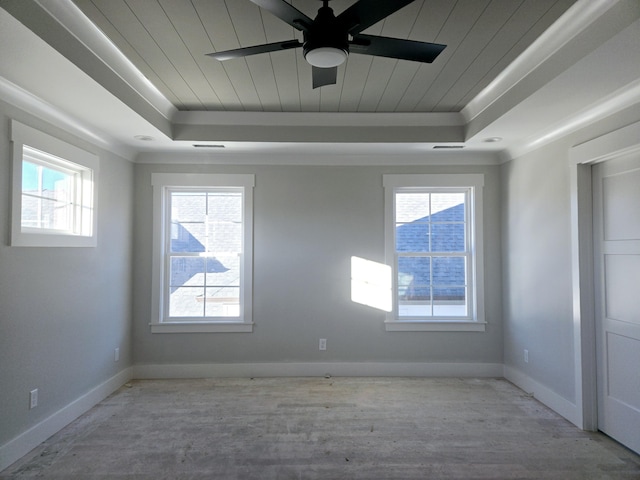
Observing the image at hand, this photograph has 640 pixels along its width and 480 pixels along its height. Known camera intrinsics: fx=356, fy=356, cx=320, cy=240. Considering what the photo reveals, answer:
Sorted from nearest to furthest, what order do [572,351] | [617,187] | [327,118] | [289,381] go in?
[617,187], [572,351], [327,118], [289,381]

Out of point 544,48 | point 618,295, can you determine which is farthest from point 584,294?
point 544,48

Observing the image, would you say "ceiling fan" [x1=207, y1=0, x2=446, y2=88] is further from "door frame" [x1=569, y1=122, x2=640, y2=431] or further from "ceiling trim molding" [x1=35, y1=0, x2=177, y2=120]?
"door frame" [x1=569, y1=122, x2=640, y2=431]

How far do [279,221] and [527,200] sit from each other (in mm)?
2517

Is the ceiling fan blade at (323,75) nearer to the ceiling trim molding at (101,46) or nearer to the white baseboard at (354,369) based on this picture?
the ceiling trim molding at (101,46)

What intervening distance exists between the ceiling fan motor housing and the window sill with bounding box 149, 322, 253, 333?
300 cm

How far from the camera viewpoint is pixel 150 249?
3875mm

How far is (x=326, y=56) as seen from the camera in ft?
5.33

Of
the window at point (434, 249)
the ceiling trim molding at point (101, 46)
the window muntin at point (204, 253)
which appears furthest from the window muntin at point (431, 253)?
the ceiling trim molding at point (101, 46)

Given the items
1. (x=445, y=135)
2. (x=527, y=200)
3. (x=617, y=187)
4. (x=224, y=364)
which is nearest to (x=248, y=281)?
Answer: (x=224, y=364)

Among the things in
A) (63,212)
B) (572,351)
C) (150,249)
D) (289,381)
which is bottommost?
(289,381)

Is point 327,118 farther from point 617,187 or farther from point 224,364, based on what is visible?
point 224,364

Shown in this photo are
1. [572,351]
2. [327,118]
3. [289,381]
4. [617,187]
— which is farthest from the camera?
[289,381]

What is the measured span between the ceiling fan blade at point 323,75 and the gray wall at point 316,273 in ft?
6.00

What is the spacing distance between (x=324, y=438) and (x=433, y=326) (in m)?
1.82
